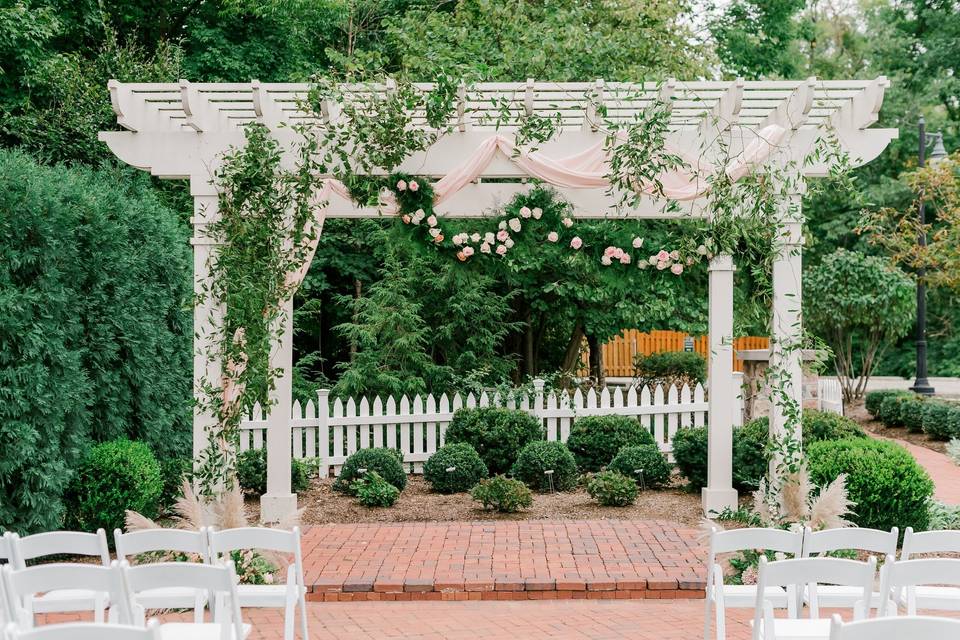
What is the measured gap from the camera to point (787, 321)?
7.92m

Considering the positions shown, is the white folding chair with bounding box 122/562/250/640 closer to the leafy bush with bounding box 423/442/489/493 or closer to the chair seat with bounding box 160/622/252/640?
the chair seat with bounding box 160/622/252/640

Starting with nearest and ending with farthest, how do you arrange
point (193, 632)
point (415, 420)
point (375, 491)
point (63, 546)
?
point (193, 632) → point (63, 546) → point (375, 491) → point (415, 420)

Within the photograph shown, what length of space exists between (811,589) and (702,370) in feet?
46.8

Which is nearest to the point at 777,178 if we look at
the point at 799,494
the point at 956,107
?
the point at 799,494

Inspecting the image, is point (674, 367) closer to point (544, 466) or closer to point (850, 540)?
point (544, 466)

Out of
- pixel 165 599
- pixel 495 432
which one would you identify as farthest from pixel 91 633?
pixel 495 432

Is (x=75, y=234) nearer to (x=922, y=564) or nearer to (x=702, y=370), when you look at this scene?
(x=922, y=564)

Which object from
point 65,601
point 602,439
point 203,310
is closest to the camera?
point 65,601

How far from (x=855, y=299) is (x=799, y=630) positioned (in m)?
13.7

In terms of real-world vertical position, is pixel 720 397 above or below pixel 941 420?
above

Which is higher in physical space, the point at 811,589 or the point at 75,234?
the point at 75,234

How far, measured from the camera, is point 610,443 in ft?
35.4

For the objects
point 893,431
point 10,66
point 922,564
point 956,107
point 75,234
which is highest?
point 956,107

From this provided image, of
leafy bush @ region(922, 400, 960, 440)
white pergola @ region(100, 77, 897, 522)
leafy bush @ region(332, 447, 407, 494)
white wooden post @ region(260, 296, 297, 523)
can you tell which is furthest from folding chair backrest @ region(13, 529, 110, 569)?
leafy bush @ region(922, 400, 960, 440)
